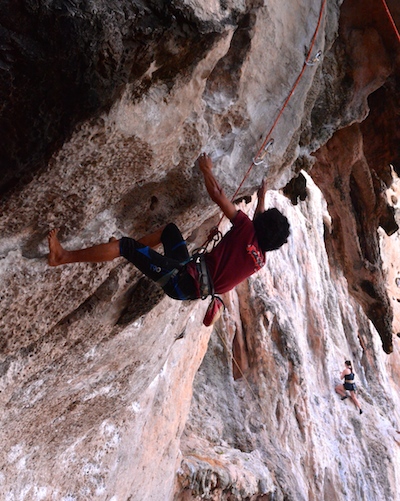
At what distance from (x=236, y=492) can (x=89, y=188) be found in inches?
210

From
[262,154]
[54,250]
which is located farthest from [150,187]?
[262,154]

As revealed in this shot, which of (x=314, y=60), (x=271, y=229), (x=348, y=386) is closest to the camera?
(x=271, y=229)

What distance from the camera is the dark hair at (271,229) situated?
3.20 m

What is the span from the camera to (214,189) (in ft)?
10.6

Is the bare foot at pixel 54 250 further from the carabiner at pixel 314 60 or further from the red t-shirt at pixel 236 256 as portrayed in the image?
the carabiner at pixel 314 60

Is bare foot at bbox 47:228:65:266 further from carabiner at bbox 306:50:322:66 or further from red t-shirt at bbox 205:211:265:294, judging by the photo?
carabiner at bbox 306:50:322:66

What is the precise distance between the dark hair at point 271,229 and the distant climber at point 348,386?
32.4 feet

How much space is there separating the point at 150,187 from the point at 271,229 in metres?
0.93

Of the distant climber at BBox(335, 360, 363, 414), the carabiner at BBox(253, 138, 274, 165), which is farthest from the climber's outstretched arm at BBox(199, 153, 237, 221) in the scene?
the distant climber at BBox(335, 360, 363, 414)

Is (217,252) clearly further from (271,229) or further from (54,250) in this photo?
(54,250)

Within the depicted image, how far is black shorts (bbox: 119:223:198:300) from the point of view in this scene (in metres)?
2.90

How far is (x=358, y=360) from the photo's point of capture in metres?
14.1

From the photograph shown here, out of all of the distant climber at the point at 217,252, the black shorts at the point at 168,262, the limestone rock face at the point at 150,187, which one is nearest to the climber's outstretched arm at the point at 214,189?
the distant climber at the point at 217,252

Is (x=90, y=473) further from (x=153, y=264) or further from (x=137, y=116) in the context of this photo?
(x=137, y=116)
